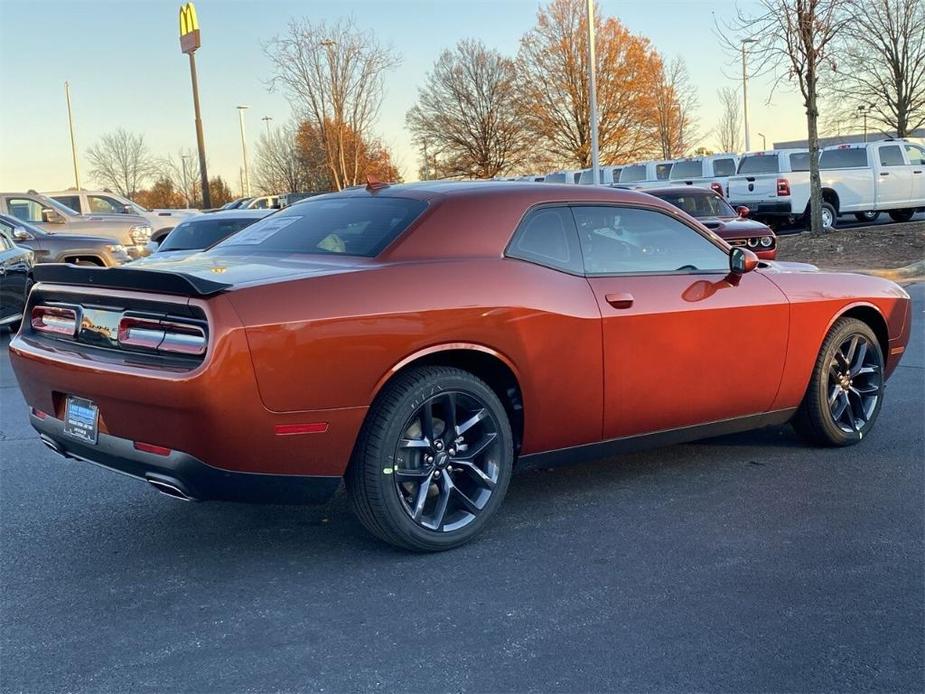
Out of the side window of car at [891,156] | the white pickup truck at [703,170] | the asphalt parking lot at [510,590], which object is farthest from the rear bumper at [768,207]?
the asphalt parking lot at [510,590]

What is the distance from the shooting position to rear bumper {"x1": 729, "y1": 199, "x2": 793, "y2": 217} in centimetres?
2170

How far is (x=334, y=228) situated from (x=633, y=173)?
26.4 metres

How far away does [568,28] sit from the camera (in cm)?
4172

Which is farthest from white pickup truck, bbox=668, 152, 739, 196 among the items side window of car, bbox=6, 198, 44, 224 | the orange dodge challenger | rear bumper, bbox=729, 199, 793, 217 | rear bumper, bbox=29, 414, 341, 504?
rear bumper, bbox=29, 414, 341, 504

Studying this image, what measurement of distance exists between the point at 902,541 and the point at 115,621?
3103mm

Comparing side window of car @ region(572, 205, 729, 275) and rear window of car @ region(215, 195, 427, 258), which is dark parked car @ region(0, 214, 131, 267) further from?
side window of car @ region(572, 205, 729, 275)

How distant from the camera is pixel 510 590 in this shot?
140 inches

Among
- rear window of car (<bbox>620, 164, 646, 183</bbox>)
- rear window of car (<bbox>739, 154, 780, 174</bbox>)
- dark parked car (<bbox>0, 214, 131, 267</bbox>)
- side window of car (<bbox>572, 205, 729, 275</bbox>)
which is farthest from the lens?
rear window of car (<bbox>620, 164, 646, 183</bbox>)

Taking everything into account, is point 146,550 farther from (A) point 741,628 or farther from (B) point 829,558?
(B) point 829,558

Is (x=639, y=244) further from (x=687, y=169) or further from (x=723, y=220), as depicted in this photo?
(x=687, y=169)

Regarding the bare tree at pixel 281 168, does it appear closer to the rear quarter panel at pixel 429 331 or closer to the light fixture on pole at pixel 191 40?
the light fixture on pole at pixel 191 40

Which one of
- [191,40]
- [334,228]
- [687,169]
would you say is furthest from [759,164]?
[334,228]

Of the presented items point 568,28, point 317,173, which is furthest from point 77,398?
point 568,28

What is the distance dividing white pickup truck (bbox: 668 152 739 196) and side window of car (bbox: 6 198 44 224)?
1461cm
